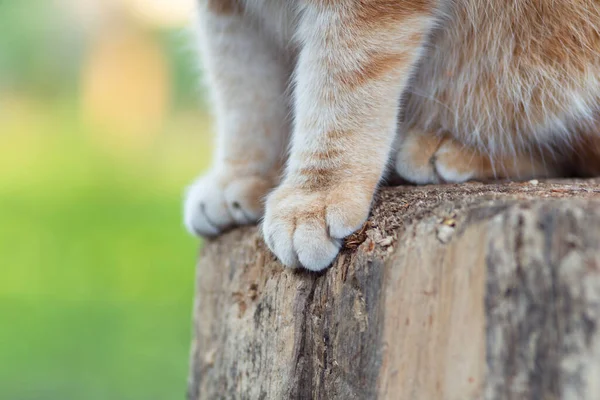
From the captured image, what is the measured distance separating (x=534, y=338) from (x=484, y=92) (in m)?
0.58

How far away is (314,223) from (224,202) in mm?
370

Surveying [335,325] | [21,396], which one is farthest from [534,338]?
[21,396]

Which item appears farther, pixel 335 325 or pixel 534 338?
pixel 335 325

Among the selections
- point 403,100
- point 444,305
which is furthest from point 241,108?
point 444,305

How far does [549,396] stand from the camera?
71cm

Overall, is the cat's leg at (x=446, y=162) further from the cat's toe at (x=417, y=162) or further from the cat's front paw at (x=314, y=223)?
the cat's front paw at (x=314, y=223)

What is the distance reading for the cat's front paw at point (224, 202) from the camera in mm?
1323

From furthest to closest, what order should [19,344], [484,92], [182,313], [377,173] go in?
[182,313]
[19,344]
[484,92]
[377,173]

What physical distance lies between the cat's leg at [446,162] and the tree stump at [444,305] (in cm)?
9

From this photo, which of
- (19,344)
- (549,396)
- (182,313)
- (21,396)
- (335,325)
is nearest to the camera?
(549,396)

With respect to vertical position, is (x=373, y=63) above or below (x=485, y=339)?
above

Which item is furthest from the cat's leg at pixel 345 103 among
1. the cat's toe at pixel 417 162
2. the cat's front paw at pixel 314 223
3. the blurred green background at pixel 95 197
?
the blurred green background at pixel 95 197

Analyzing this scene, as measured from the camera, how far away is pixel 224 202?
1.35 meters

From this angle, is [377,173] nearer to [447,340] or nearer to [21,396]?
[447,340]
